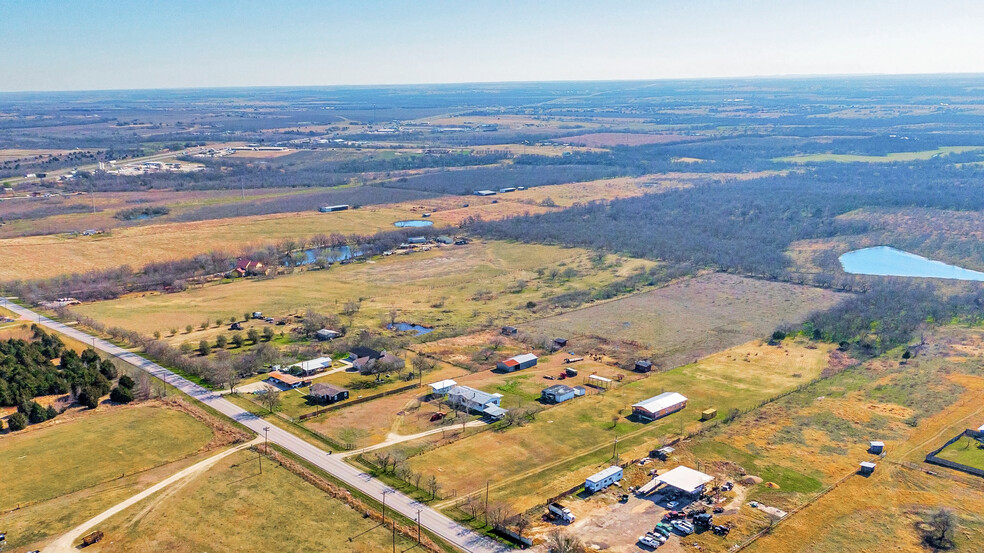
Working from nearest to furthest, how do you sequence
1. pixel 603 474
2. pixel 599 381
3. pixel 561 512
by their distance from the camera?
pixel 561 512 → pixel 603 474 → pixel 599 381

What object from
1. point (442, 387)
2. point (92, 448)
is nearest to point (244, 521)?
point (92, 448)

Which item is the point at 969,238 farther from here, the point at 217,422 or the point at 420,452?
the point at 217,422

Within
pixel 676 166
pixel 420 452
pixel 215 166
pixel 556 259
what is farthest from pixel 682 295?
pixel 215 166

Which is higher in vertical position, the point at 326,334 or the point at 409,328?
the point at 326,334

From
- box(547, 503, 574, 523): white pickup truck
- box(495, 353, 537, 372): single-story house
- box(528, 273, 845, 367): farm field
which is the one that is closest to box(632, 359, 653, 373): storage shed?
box(528, 273, 845, 367): farm field

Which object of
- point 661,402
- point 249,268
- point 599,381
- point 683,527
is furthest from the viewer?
point 249,268

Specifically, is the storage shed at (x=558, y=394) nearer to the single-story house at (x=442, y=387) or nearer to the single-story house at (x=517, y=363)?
the single-story house at (x=517, y=363)

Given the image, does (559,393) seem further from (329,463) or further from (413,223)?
(413,223)
